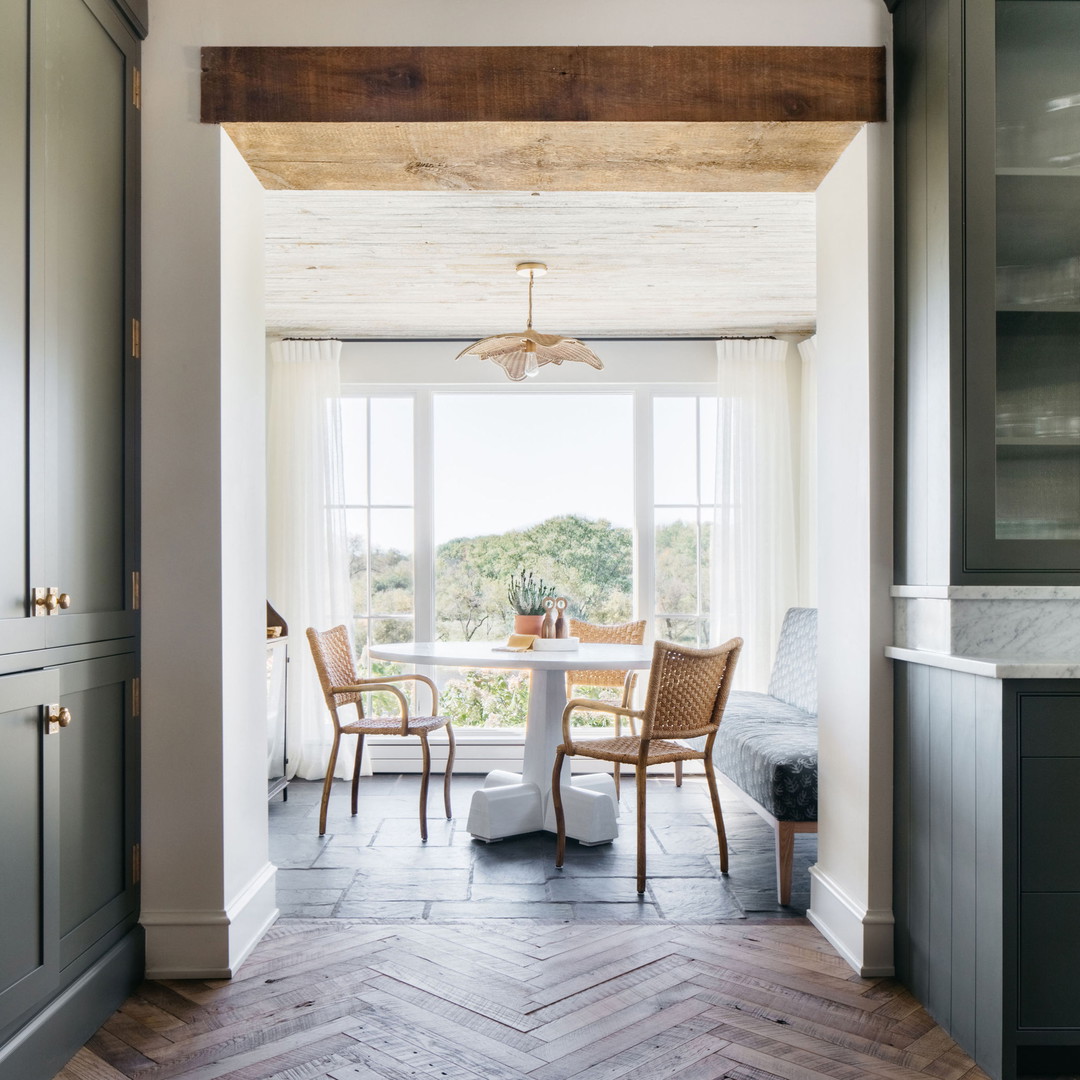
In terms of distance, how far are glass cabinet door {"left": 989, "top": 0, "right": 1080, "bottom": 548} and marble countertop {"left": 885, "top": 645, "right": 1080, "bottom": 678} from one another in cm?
36

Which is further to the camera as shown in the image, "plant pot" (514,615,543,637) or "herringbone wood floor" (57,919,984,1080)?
"plant pot" (514,615,543,637)

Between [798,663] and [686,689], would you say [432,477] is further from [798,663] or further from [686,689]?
[686,689]

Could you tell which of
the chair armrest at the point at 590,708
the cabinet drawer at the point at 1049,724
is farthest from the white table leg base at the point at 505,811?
the cabinet drawer at the point at 1049,724

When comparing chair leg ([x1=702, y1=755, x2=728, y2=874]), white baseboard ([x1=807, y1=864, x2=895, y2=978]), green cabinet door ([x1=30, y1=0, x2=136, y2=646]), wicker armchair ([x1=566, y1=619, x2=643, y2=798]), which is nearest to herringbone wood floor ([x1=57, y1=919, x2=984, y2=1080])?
white baseboard ([x1=807, y1=864, x2=895, y2=978])

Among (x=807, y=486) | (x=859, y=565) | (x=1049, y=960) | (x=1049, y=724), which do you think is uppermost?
(x=807, y=486)

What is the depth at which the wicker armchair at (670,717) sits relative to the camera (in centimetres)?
320

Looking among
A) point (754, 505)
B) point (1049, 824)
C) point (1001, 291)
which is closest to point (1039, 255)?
point (1001, 291)

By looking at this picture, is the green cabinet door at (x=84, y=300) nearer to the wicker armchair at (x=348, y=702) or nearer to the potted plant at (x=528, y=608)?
the wicker armchair at (x=348, y=702)

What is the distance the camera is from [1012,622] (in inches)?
83.6

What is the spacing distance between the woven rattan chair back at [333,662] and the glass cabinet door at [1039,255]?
276 cm

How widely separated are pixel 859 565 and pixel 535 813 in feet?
6.33

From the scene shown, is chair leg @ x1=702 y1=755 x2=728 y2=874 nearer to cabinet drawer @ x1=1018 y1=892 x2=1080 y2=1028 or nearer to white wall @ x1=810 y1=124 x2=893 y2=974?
white wall @ x1=810 y1=124 x2=893 y2=974

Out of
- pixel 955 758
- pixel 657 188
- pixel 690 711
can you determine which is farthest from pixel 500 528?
pixel 955 758

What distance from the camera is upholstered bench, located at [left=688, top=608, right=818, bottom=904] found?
303 centimetres
